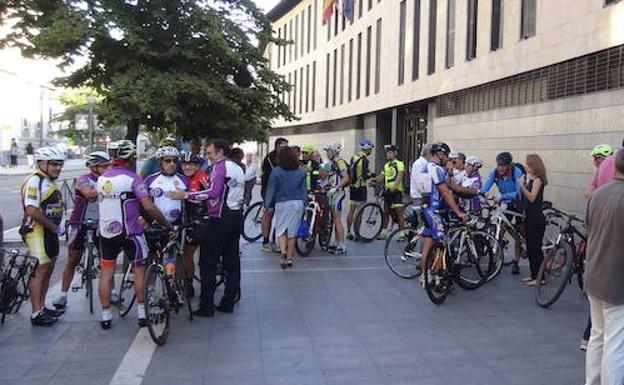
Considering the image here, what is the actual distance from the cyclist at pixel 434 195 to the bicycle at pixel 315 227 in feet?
9.82

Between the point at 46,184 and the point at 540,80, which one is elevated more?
the point at 540,80

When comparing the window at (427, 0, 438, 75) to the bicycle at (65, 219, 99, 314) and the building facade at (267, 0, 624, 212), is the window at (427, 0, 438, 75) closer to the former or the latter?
the building facade at (267, 0, 624, 212)

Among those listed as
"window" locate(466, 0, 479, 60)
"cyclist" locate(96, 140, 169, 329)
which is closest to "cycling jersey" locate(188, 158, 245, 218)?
"cyclist" locate(96, 140, 169, 329)

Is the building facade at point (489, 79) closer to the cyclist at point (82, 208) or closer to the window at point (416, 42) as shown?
the window at point (416, 42)

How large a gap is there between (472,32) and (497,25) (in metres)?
1.63

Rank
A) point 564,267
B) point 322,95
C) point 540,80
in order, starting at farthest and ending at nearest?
point 322,95
point 540,80
point 564,267

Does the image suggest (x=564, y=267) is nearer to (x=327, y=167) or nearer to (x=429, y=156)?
(x=429, y=156)

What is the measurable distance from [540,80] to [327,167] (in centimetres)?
625

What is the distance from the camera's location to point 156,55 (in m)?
8.56

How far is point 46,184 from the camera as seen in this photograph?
6391mm

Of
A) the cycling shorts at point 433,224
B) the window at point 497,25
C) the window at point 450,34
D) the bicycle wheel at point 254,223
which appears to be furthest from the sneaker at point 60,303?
the window at point 450,34

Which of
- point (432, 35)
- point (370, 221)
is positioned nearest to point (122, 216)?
point (370, 221)

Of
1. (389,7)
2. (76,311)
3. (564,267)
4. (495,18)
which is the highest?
(389,7)

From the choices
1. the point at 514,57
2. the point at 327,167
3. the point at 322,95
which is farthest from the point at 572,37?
the point at 322,95
